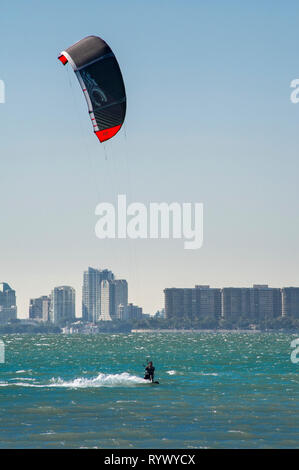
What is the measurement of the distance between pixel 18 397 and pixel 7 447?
54.5 ft

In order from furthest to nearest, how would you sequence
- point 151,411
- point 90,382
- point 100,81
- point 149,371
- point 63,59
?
point 90,382
point 149,371
point 151,411
point 100,81
point 63,59

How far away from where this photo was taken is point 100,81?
33.3m

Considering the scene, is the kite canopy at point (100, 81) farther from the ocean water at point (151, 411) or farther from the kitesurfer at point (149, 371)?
the kitesurfer at point (149, 371)

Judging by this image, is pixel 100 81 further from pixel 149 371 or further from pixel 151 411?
pixel 149 371

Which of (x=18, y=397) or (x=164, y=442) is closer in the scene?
(x=164, y=442)

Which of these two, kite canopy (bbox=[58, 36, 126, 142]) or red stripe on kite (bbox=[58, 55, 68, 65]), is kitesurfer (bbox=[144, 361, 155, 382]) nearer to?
kite canopy (bbox=[58, 36, 126, 142])

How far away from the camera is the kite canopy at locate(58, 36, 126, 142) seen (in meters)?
32.9

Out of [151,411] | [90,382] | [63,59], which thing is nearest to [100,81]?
[63,59]

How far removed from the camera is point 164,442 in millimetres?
30203

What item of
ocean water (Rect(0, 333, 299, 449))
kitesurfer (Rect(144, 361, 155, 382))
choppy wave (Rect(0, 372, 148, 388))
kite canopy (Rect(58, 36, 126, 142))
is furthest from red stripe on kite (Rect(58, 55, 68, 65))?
choppy wave (Rect(0, 372, 148, 388))
